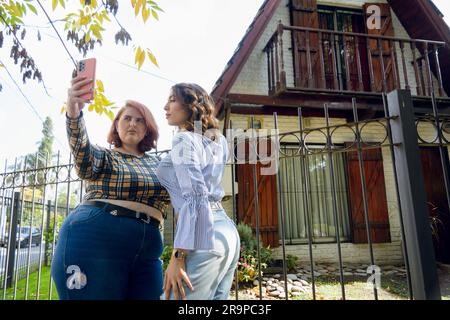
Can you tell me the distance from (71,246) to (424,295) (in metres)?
2.10

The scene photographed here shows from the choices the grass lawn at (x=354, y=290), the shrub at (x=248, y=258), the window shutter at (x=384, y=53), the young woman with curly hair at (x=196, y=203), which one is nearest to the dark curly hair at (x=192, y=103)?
the young woman with curly hair at (x=196, y=203)

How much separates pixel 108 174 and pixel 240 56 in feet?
14.1

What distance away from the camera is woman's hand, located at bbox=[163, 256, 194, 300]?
3.58 feet

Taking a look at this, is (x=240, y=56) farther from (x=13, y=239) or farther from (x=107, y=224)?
(x=13, y=239)

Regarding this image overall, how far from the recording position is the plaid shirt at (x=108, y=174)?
1.40 m

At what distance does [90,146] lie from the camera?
144 centimetres

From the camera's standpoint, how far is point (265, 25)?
556 centimetres

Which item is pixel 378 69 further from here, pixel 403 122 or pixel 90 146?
pixel 90 146

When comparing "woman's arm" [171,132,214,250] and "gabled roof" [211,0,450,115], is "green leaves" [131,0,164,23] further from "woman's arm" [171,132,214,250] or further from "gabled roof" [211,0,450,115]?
"gabled roof" [211,0,450,115]

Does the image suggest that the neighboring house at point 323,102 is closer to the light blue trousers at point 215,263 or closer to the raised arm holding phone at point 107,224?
A: the raised arm holding phone at point 107,224

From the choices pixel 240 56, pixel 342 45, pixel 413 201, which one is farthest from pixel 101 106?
pixel 342 45

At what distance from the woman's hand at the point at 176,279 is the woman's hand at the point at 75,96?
2.63ft

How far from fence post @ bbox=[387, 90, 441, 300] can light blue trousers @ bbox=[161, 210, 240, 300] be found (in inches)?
55.4
